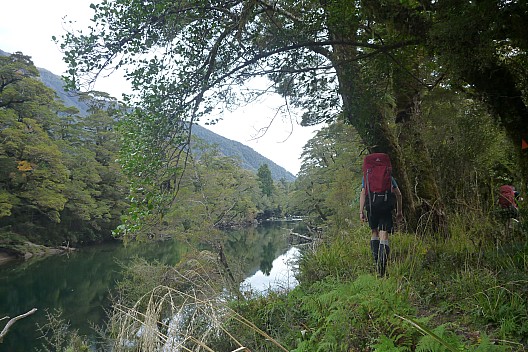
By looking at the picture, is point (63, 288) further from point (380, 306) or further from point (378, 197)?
point (380, 306)

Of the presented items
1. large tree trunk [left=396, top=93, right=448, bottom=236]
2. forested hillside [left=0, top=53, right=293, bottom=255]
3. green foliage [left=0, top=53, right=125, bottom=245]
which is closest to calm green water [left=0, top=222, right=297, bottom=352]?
forested hillside [left=0, top=53, right=293, bottom=255]

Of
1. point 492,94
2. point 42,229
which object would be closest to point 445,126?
point 492,94

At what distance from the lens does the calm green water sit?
1091cm

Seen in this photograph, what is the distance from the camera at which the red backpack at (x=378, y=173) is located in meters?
3.83

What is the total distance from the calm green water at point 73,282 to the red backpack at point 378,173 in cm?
412

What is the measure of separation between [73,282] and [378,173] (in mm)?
15775

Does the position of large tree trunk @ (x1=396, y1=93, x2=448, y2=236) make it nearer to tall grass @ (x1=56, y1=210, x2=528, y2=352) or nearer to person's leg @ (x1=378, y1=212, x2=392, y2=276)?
tall grass @ (x1=56, y1=210, x2=528, y2=352)

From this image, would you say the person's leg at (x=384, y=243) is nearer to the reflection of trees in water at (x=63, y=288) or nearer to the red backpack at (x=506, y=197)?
the red backpack at (x=506, y=197)

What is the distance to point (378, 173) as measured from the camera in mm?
3867

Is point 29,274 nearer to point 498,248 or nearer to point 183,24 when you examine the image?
point 183,24

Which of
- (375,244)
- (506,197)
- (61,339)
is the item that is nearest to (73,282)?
(61,339)

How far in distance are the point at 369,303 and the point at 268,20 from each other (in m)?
3.84

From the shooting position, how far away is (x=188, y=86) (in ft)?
14.3

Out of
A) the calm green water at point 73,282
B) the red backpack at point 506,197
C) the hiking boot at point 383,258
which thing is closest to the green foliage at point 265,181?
the calm green water at point 73,282
